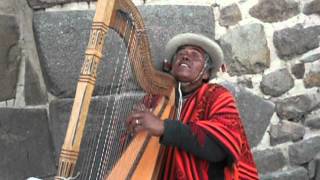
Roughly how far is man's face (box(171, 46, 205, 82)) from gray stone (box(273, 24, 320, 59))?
69 centimetres

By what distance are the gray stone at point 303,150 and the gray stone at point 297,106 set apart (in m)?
0.13

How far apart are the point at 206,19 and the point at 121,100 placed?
71 centimetres

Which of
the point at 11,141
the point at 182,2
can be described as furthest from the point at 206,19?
the point at 11,141

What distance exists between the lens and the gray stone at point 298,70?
286 centimetres

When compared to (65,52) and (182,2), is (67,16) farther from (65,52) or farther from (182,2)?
(182,2)

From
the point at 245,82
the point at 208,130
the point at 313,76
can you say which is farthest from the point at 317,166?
the point at 208,130

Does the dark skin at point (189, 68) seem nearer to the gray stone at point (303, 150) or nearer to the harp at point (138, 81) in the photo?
the harp at point (138, 81)

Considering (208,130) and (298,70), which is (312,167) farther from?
(208,130)

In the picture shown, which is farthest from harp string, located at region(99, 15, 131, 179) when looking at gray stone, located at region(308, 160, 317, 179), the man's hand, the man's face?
gray stone, located at region(308, 160, 317, 179)

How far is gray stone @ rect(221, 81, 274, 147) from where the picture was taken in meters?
2.76

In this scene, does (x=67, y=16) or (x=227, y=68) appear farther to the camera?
(x=227, y=68)

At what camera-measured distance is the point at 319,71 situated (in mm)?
2908

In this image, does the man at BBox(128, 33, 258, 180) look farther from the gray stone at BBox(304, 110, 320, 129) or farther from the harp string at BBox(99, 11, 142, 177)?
the gray stone at BBox(304, 110, 320, 129)

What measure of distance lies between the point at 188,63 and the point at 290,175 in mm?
1030
